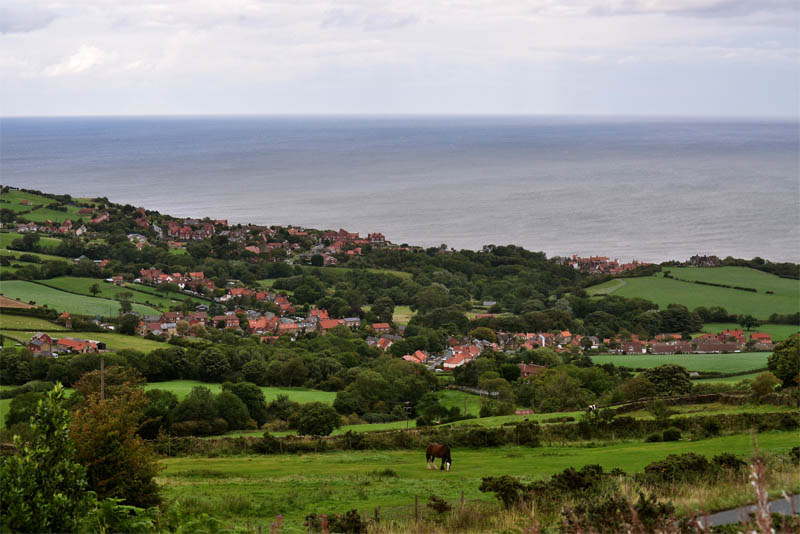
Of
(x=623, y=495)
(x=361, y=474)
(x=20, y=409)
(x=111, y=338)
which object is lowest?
(x=111, y=338)

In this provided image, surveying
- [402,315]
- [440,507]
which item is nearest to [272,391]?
[440,507]

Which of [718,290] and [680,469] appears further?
[718,290]

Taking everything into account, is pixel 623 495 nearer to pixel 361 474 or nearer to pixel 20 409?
pixel 361 474

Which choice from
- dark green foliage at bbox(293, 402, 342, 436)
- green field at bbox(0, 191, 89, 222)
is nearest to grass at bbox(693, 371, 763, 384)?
dark green foliage at bbox(293, 402, 342, 436)

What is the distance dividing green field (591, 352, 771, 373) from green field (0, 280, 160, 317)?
936 inches

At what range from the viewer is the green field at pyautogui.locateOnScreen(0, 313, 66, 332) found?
33.2 meters

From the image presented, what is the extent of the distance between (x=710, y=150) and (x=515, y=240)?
10010cm

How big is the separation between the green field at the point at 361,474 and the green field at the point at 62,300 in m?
27.3

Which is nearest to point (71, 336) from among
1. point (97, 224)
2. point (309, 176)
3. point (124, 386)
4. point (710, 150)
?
point (124, 386)

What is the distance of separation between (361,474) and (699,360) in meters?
22.4

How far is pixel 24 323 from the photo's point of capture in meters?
34.1

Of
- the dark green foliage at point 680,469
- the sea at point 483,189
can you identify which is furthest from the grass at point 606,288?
the dark green foliage at point 680,469

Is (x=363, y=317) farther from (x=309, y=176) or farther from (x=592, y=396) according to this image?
(x=309, y=176)

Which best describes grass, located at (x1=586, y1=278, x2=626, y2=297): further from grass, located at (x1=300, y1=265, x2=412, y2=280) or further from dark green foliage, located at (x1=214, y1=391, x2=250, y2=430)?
dark green foliage, located at (x1=214, y1=391, x2=250, y2=430)
